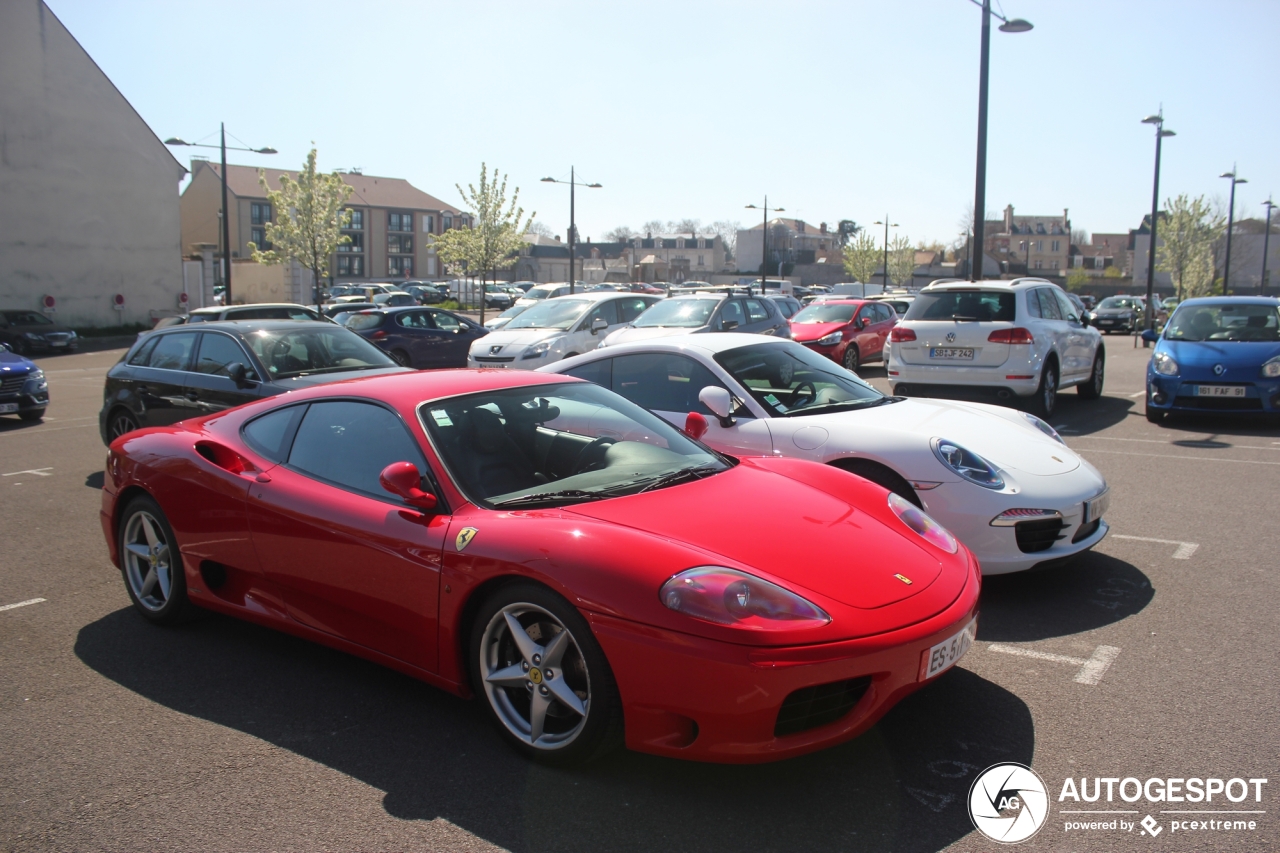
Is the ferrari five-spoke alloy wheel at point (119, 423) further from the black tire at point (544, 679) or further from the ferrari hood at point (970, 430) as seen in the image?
the black tire at point (544, 679)

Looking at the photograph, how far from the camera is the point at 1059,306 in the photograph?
12.0m

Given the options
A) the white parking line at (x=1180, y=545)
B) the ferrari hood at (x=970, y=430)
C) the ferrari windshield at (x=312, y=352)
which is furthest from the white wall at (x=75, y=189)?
the white parking line at (x=1180, y=545)

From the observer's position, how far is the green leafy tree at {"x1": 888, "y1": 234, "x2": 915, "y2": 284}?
67.8 metres

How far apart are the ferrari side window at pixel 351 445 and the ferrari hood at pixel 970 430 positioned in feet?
8.66

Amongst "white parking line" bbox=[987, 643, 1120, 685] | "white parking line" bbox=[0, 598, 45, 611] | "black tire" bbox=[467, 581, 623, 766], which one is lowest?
"white parking line" bbox=[0, 598, 45, 611]

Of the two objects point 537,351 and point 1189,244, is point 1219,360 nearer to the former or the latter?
point 537,351

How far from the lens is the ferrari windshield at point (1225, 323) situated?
36.5 feet

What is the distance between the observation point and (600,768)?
10.2 feet

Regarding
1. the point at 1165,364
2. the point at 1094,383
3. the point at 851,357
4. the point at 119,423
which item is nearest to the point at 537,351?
the point at 119,423

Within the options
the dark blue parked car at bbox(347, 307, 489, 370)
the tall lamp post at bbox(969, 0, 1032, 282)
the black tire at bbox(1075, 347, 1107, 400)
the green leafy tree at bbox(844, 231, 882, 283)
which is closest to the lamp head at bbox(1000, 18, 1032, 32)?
the tall lamp post at bbox(969, 0, 1032, 282)

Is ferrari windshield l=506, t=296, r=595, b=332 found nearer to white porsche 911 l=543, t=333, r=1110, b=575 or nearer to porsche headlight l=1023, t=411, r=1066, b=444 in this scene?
white porsche 911 l=543, t=333, r=1110, b=575

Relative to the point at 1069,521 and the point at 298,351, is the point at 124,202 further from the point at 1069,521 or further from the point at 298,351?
the point at 1069,521

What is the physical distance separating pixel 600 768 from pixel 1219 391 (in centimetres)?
1020

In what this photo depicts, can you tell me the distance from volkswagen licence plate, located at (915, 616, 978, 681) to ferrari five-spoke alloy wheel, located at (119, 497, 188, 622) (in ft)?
10.9
